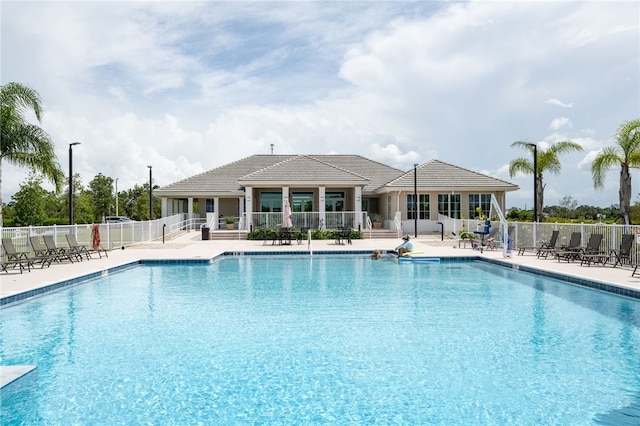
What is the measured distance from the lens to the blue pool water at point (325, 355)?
5.11 metres

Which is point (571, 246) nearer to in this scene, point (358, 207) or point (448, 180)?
point (448, 180)

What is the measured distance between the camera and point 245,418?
4.90 m

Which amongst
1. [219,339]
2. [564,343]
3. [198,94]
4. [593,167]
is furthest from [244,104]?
[564,343]

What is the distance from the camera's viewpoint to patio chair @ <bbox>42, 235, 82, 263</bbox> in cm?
1552

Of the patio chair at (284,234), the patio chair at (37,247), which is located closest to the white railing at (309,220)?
the patio chair at (284,234)

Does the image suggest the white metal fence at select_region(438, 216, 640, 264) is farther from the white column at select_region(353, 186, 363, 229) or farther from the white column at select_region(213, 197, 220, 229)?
the white column at select_region(213, 197, 220, 229)

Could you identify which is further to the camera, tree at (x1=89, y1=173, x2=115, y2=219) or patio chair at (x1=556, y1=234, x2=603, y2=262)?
tree at (x1=89, y1=173, x2=115, y2=219)

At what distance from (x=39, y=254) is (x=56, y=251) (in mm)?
634

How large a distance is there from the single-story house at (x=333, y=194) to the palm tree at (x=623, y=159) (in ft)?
26.8

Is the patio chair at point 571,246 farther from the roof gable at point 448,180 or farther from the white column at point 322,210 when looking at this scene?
the white column at point 322,210

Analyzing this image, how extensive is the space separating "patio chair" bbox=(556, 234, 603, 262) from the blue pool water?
3764mm

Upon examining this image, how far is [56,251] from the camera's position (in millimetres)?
15852

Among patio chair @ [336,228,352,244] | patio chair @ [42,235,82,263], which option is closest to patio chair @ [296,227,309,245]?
patio chair @ [336,228,352,244]

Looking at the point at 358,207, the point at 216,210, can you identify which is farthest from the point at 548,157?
the point at 216,210
